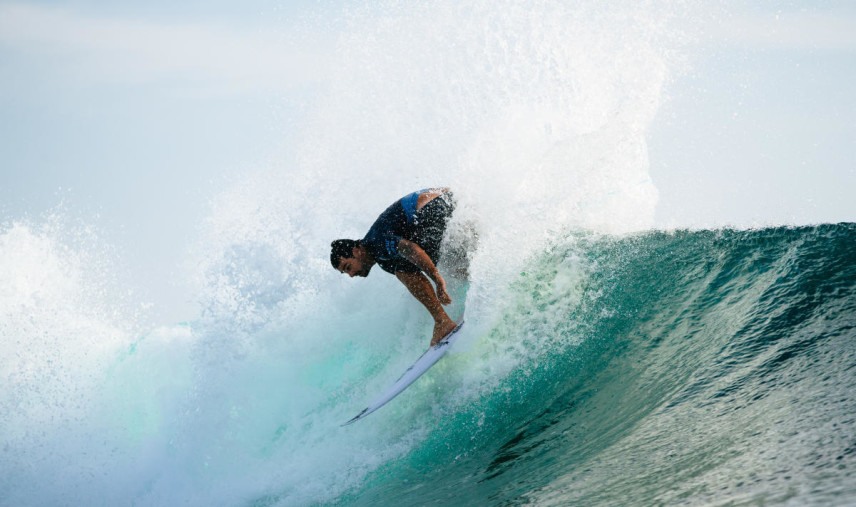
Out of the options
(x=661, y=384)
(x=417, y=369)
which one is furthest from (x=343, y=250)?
(x=661, y=384)

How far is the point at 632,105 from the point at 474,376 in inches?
118

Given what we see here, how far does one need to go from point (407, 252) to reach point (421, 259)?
131 mm

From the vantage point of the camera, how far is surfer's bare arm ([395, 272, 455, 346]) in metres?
4.80

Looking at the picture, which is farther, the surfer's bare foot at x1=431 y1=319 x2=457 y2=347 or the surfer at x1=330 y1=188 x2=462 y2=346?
the surfer's bare foot at x1=431 y1=319 x2=457 y2=347

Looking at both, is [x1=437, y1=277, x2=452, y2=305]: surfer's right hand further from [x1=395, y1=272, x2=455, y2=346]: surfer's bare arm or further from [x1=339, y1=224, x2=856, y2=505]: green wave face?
[x1=339, y1=224, x2=856, y2=505]: green wave face

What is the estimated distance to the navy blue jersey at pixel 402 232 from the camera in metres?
4.78

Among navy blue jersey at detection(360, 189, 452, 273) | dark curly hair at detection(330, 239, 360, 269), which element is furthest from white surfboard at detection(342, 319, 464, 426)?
dark curly hair at detection(330, 239, 360, 269)

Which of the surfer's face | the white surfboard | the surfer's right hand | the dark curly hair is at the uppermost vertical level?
the dark curly hair

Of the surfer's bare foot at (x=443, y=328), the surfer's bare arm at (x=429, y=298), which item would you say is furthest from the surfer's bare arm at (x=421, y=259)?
the surfer's bare foot at (x=443, y=328)

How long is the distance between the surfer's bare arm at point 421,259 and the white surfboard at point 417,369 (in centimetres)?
40

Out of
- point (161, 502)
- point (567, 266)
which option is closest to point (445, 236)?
point (567, 266)

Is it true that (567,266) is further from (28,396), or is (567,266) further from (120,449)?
(28,396)

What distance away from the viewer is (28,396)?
288 inches

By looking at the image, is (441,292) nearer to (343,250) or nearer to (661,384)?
(343,250)
